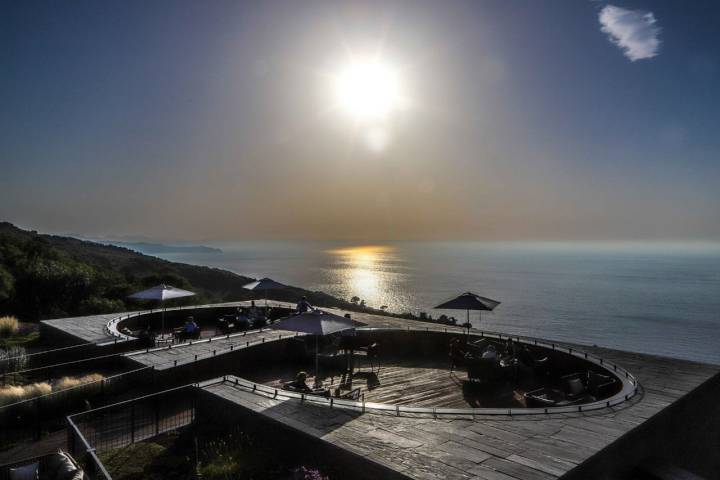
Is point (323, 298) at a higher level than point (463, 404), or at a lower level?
lower

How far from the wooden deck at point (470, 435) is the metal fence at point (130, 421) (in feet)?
3.45

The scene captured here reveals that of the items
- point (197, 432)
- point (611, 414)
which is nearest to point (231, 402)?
point (197, 432)

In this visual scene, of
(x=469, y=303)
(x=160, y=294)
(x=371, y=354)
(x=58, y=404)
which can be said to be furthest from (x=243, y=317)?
(x=469, y=303)

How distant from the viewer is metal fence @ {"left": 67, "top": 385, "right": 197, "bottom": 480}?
25.7 feet

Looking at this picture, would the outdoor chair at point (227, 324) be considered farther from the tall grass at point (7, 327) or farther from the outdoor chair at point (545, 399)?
the outdoor chair at point (545, 399)

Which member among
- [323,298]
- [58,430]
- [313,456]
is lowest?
[323,298]

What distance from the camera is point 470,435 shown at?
269 inches

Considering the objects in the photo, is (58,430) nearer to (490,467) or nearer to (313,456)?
(313,456)

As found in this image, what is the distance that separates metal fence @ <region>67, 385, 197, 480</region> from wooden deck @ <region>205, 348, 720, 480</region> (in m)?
1.05

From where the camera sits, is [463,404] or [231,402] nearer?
[231,402]

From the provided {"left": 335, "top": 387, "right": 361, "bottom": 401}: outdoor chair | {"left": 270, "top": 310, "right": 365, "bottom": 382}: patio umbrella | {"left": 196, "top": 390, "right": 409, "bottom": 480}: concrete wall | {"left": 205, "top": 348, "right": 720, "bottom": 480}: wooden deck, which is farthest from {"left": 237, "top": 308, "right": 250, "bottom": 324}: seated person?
{"left": 196, "top": 390, "right": 409, "bottom": 480}: concrete wall

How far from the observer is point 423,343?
14.2m

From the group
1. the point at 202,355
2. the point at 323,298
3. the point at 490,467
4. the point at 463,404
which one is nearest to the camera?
the point at 490,467

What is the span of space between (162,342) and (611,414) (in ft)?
41.7
